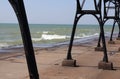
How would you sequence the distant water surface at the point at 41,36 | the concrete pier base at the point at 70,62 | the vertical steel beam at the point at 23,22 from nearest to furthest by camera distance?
the vertical steel beam at the point at 23,22, the concrete pier base at the point at 70,62, the distant water surface at the point at 41,36

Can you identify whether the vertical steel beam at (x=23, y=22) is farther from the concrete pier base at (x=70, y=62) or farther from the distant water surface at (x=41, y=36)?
the distant water surface at (x=41, y=36)

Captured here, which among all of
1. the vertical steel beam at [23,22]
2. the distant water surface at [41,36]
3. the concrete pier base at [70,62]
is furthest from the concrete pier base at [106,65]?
the distant water surface at [41,36]

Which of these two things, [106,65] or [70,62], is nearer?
[106,65]

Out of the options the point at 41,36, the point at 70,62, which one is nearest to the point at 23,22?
the point at 70,62

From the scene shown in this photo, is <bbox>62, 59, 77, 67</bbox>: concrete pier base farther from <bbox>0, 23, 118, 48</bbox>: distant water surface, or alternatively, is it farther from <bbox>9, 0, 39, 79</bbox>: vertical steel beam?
<bbox>0, 23, 118, 48</bbox>: distant water surface

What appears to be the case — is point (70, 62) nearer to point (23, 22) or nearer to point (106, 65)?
point (106, 65)

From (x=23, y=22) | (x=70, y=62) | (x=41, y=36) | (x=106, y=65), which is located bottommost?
(x=41, y=36)

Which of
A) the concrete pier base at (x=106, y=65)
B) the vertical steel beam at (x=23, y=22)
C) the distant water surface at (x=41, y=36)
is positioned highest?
the vertical steel beam at (x=23, y=22)

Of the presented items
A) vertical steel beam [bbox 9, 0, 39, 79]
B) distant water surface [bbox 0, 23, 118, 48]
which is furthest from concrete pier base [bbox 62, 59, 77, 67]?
distant water surface [bbox 0, 23, 118, 48]

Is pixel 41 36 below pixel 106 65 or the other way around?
below

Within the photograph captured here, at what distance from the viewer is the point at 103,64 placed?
13383 millimetres

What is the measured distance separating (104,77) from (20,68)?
3.45 metres

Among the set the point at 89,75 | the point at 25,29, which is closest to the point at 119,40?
the point at 89,75

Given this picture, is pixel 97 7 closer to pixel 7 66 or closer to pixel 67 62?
pixel 67 62
